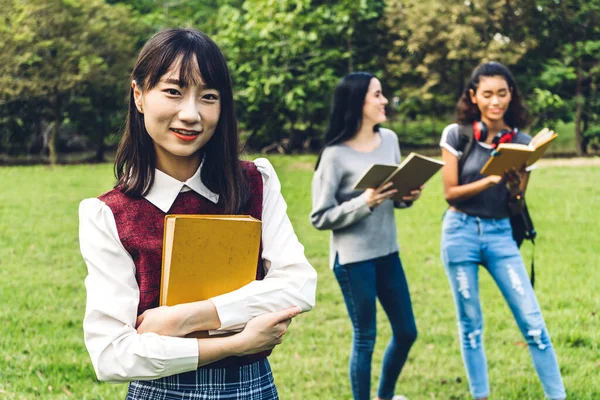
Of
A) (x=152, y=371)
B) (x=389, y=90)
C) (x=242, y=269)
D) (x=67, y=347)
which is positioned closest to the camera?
(x=152, y=371)

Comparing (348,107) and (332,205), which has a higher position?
(348,107)

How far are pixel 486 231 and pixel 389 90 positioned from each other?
76.2 feet

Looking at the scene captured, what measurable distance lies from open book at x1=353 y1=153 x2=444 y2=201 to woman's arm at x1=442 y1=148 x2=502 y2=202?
0.32 feet

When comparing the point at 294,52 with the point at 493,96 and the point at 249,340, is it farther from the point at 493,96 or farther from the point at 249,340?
the point at 249,340

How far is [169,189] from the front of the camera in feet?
6.64

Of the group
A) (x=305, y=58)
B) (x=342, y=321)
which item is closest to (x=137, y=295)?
(x=342, y=321)

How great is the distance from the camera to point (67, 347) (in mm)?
5398

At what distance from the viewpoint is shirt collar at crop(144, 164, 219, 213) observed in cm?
200

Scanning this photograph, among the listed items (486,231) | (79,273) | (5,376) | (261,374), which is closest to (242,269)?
(261,374)

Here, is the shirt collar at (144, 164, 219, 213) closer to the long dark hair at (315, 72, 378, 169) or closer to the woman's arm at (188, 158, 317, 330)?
the woman's arm at (188, 158, 317, 330)

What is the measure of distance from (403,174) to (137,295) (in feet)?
8.08

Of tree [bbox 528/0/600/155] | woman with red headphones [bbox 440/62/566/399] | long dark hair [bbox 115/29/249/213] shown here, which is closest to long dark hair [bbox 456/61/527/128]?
woman with red headphones [bbox 440/62/566/399]

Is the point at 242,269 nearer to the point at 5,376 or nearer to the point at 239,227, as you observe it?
the point at 239,227

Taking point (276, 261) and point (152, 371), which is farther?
point (276, 261)
